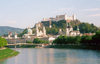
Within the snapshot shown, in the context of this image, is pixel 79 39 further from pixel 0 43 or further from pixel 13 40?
pixel 13 40

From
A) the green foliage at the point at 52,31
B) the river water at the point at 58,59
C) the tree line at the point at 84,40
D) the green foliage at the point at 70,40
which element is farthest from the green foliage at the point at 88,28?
the river water at the point at 58,59

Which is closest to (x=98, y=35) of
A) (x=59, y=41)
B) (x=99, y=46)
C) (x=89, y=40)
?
(x=99, y=46)

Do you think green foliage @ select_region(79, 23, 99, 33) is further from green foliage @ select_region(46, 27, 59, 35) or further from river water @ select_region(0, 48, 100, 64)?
river water @ select_region(0, 48, 100, 64)

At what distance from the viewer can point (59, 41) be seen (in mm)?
112938

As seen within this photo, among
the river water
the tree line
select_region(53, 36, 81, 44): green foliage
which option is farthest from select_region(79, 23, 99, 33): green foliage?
the river water

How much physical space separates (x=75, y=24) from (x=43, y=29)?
67.3 feet

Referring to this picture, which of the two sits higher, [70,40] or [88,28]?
[88,28]

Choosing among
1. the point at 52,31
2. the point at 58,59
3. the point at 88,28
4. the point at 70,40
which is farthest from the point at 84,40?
Result: the point at 52,31

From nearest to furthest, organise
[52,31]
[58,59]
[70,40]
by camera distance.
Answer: [58,59] → [70,40] → [52,31]

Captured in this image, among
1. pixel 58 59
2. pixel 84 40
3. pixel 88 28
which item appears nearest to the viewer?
pixel 58 59

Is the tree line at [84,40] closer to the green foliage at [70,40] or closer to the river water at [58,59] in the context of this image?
the green foliage at [70,40]

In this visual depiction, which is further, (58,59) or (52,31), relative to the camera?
(52,31)

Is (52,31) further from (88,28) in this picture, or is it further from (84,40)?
(84,40)

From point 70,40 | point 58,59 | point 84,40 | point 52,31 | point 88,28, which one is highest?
point 52,31
